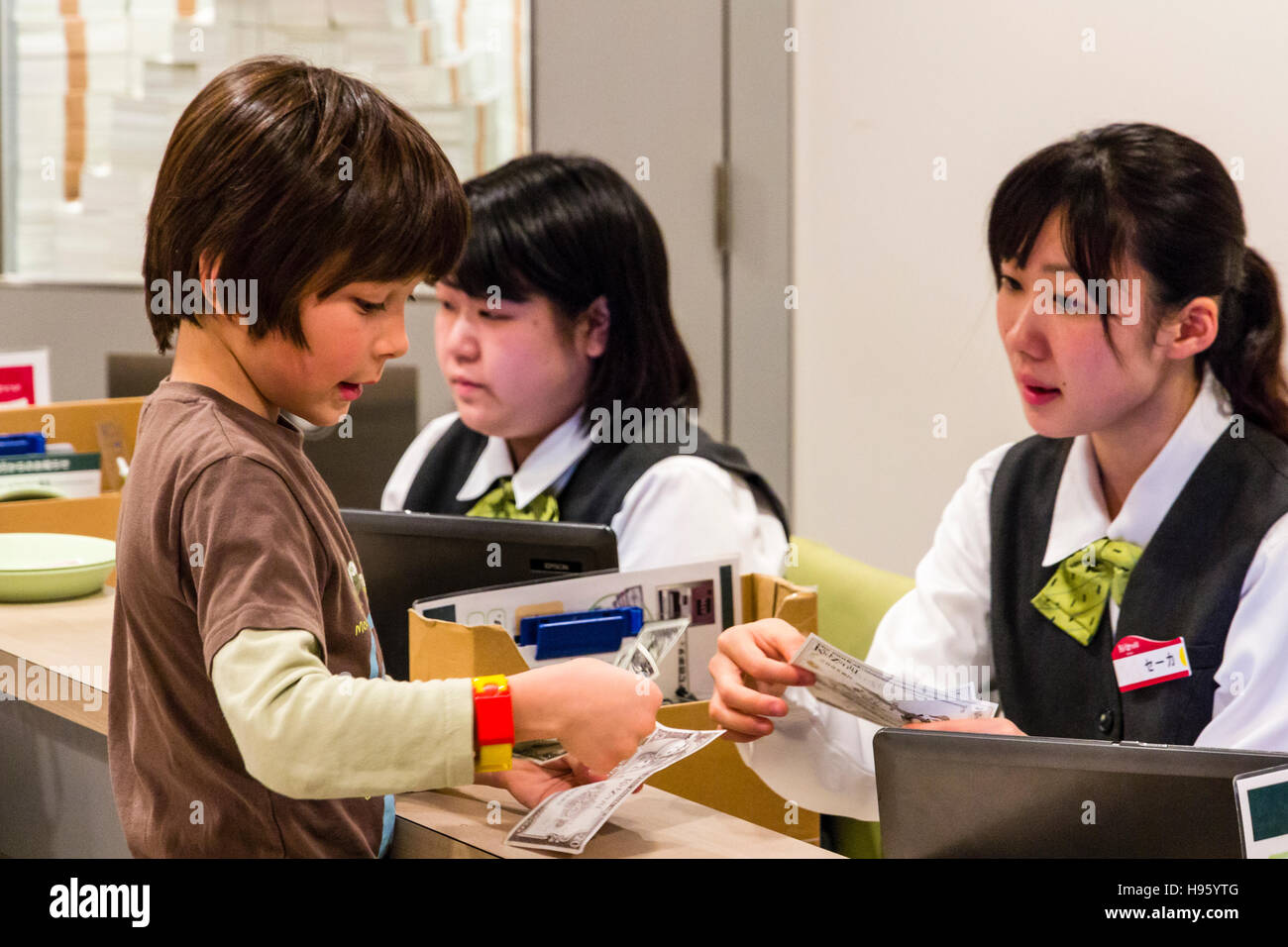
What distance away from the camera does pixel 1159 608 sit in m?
1.60

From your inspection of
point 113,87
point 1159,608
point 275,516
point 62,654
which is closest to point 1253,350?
point 1159,608

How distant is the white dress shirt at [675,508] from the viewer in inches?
81.7

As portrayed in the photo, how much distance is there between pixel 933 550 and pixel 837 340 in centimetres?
196

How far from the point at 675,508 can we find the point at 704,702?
2.25ft

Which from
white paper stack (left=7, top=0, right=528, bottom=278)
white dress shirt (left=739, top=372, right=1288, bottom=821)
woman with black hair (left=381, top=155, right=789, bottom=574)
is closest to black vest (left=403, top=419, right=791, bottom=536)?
woman with black hair (left=381, top=155, right=789, bottom=574)

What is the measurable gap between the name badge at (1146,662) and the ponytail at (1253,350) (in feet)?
0.95

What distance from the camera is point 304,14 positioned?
11.4 feet

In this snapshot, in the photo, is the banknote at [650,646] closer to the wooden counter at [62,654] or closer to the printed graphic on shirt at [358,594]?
the printed graphic on shirt at [358,594]

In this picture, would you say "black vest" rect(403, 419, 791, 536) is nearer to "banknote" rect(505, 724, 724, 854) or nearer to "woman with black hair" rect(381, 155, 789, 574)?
"woman with black hair" rect(381, 155, 789, 574)

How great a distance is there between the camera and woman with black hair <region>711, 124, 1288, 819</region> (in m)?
1.54

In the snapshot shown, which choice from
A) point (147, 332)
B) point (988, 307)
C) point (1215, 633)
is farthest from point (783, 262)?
point (1215, 633)

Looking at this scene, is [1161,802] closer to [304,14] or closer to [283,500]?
[283,500]

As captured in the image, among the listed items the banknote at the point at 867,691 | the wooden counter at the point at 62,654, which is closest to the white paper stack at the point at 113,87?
the wooden counter at the point at 62,654

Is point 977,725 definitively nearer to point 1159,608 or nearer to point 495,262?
point 1159,608
